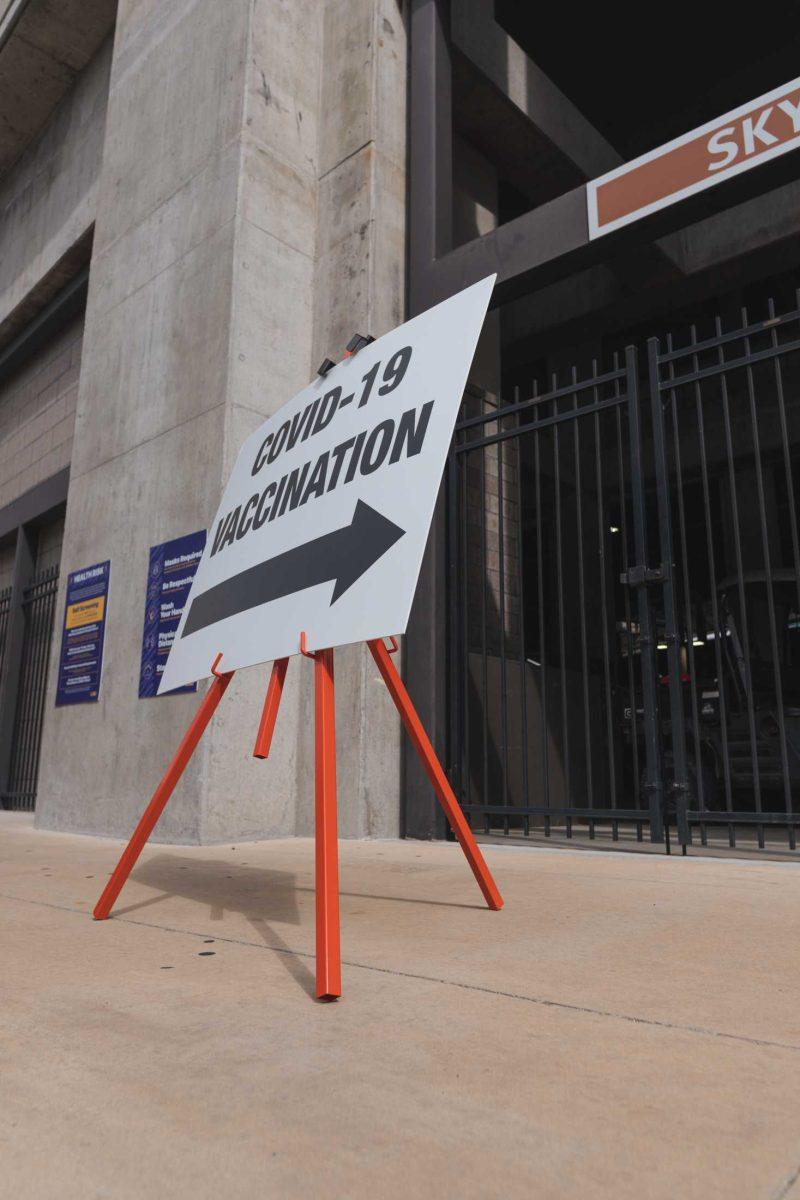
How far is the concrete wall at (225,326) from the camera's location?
5469 mm

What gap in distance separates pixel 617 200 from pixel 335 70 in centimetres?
315

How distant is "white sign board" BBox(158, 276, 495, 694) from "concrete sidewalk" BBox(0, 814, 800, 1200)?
83 cm

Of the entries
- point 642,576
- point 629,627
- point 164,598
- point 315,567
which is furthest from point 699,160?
point 164,598

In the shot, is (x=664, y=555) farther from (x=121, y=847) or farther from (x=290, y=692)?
(x=121, y=847)

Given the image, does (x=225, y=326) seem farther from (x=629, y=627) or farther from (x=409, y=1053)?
(x=409, y=1053)

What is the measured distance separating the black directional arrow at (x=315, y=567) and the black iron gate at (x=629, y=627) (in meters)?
2.13

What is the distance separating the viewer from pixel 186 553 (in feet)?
18.8

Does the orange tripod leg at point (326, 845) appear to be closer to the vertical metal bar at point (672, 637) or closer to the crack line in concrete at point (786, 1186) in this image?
the crack line in concrete at point (786, 1186)

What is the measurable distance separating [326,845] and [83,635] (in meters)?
5.27

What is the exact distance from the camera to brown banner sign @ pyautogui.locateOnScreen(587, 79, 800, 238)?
183 inches

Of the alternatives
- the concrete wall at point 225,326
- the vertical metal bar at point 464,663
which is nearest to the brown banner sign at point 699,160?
the concrete wall at point 225,326

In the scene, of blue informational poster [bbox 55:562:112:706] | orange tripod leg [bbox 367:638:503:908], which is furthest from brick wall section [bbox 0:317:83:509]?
orange tripod leg [bbox 367:638:503:908]

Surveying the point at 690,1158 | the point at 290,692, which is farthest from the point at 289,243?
the point at 690,1158

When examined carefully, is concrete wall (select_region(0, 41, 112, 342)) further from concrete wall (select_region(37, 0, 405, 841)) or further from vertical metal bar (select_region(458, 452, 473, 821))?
vertical metal bar (select_region(458, 452, 473, 821))
